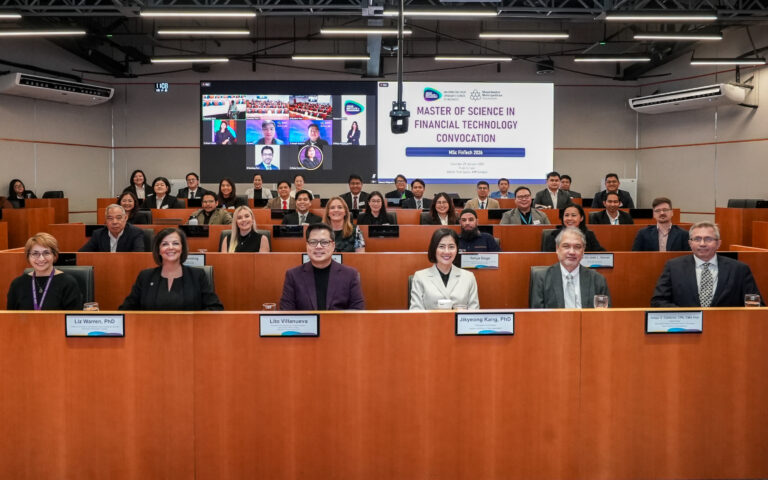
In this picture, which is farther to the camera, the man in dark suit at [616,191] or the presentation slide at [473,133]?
the presentation slide at [473,133]

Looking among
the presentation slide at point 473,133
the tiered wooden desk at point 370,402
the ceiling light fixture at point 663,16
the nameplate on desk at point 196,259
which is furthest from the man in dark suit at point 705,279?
the presentation slide at point 473,133

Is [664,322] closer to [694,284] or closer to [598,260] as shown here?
[694,284]

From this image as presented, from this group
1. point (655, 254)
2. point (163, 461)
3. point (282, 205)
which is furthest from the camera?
point (282, 205)

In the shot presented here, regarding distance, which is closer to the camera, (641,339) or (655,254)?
(641,339)

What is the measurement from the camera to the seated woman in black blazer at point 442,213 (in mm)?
6129

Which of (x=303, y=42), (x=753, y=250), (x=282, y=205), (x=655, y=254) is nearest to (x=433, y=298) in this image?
(x=655, y=254)

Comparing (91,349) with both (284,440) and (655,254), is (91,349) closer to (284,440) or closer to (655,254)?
(284,440)

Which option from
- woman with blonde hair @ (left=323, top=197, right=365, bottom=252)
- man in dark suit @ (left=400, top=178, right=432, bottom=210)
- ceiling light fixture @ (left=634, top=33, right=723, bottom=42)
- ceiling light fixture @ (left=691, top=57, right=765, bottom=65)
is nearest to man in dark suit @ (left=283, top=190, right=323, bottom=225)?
woman with blonde hair @ (left=323, top=197, right=365, bottom=252)

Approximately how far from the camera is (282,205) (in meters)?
8.59

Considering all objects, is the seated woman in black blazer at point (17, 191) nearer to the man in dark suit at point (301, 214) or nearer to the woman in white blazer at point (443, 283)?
the man in dark suit at point (301, 214)

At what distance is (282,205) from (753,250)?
6074 millimetres

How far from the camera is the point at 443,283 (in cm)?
338

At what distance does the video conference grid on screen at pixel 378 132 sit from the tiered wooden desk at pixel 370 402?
383 inches

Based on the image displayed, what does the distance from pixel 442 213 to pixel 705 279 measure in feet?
9.94
